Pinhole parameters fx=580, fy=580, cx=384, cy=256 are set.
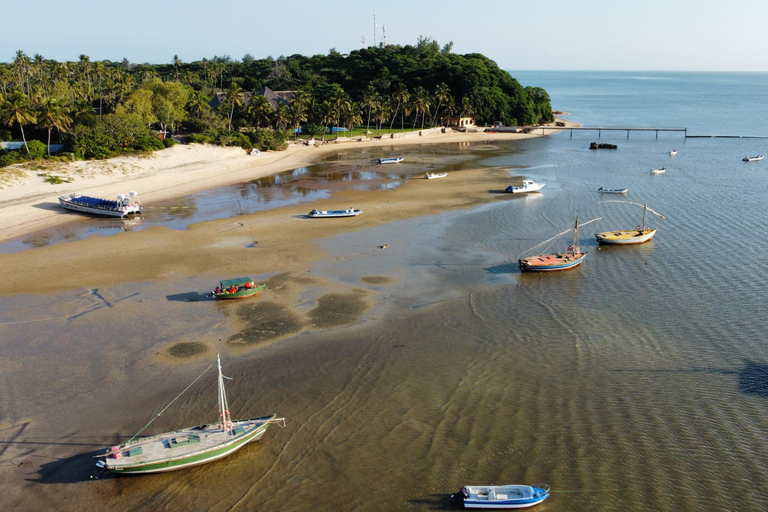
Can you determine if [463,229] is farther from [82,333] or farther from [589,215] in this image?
[82,333]

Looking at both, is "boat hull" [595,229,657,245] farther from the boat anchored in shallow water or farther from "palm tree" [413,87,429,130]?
"palm tree" [413,87,429,130]

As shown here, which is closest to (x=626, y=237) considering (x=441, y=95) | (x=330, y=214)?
(x=330, y=214)

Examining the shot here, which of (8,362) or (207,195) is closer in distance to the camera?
(8,362)

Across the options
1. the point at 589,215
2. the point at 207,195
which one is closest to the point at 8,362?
the point at 207,195

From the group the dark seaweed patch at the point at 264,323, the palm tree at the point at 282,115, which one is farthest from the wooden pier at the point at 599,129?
the dark seaweed patch at the point at 264,323

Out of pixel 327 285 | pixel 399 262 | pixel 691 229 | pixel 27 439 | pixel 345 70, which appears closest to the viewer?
pixel 27 439

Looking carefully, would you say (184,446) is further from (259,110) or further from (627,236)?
(259,110)

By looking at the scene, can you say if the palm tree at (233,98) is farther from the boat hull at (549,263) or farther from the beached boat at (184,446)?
the beached boat at (184,446)
